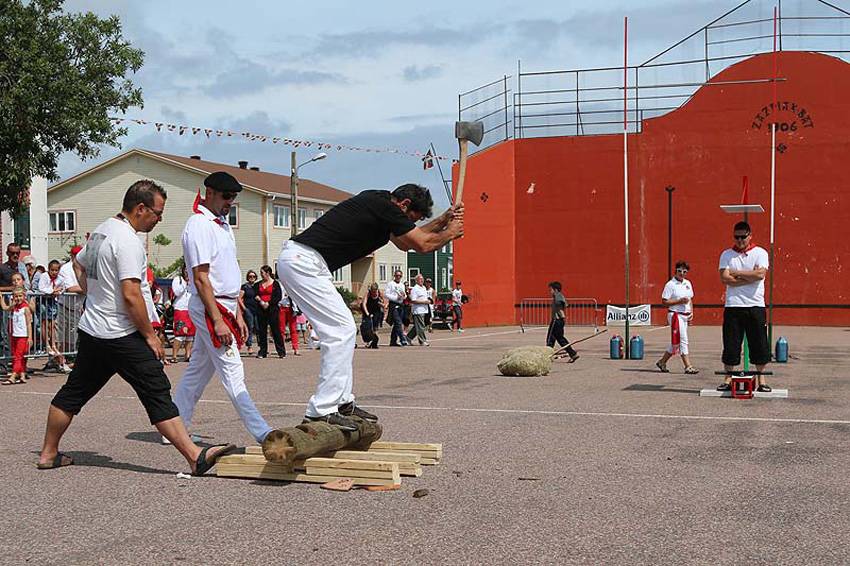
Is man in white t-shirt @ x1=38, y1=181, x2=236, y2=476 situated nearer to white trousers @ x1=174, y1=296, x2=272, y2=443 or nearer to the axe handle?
white trousers @ x1=174, y1=296, x2=272, y2=443

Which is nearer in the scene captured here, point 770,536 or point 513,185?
point 770,536

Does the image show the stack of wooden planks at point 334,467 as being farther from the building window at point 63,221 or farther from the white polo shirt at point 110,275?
the building window at point 63,221

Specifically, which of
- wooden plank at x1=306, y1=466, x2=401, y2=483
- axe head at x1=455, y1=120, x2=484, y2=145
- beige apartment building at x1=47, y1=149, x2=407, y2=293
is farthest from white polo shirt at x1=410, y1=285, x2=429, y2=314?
beige apartment building at x1=47, y1=149, x2=407, y2=293

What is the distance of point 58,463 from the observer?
691 cm

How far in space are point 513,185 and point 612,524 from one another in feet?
105

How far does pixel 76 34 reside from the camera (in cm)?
1858

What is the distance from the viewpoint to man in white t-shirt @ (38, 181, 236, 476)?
6527 millimetres

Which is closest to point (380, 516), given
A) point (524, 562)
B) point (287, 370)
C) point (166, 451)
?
point (524, 562)

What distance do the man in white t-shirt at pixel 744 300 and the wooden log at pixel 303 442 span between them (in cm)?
659

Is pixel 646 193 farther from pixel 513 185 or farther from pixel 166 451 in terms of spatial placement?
pixel 166 451

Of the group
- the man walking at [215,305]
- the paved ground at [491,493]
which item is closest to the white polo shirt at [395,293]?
the paved ground at [491,493]

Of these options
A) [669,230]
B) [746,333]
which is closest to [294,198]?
[669,230]

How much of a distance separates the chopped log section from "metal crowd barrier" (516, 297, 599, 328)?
2729 cm

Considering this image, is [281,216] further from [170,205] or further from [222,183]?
[222,183]
